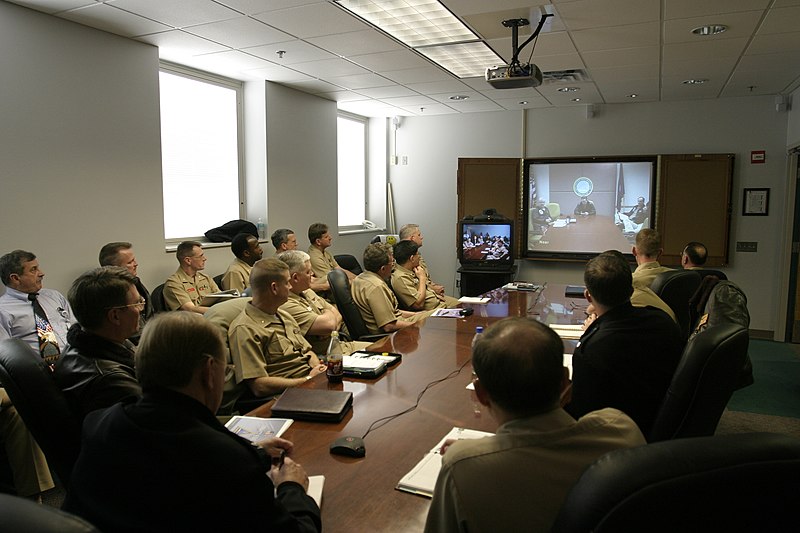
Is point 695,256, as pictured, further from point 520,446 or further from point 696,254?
point 520,446

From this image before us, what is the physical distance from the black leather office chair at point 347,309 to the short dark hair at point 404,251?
3.13 ft

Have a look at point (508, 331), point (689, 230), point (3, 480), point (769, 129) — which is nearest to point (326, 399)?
point (508, 331)

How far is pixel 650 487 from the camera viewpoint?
2.29 ft

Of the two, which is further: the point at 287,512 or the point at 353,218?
the point at 353,218

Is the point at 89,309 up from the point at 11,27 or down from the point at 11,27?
down

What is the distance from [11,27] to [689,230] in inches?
275

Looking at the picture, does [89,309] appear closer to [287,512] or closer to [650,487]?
[287,512]

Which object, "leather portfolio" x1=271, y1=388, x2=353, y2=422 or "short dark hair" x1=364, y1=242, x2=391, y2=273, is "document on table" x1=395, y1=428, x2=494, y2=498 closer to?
"leather portfolio" x1=271, y1=388, x2=353, y2=422

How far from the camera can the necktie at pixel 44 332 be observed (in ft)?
11.3

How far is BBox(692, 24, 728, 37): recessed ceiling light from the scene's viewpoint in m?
4.01

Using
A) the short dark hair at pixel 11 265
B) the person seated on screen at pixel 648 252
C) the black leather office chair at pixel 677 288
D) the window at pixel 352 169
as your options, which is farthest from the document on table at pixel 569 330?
the window at pixel 352 169

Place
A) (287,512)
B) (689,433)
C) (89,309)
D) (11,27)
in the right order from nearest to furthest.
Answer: (287,512)
(689,433)
(89,309)
(11,27)

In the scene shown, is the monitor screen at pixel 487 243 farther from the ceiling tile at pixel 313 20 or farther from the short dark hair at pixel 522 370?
the short dark hair at pixel 522 370

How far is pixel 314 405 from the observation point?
2096 millimetres
